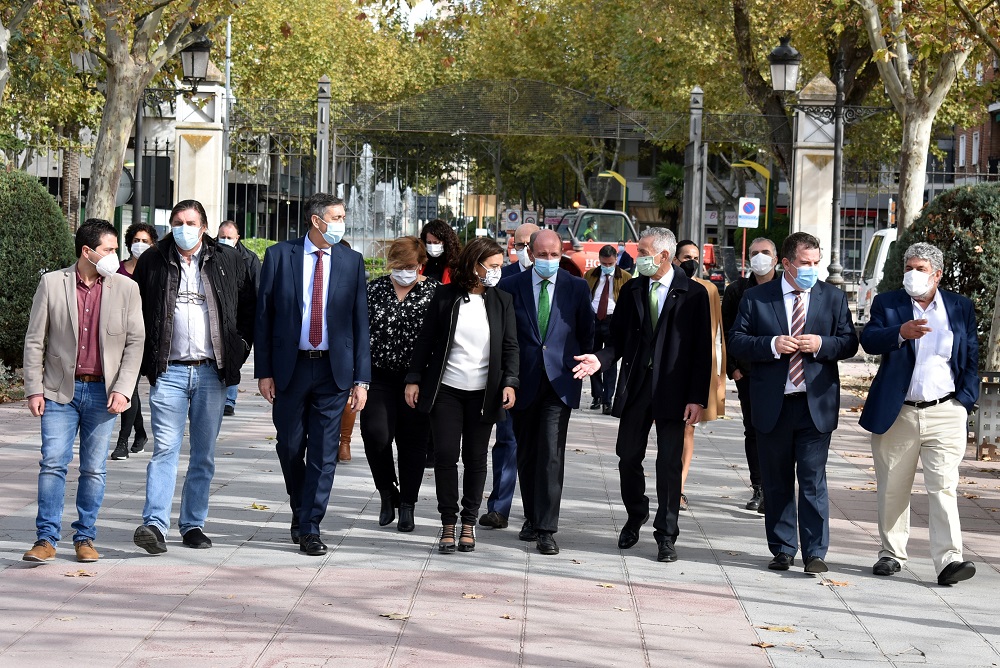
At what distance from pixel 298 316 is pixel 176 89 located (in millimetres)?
16246

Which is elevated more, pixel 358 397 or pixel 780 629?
pixel 358 397

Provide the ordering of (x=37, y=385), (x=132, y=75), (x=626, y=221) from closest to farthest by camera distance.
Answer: (x=37, y=385)
(x=132, y=75)
(x=626, y=221)

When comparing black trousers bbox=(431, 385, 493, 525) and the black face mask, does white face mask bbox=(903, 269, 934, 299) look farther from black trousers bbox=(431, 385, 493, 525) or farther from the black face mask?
the black face mask

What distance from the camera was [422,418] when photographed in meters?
8.93

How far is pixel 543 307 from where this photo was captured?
8.58 meters

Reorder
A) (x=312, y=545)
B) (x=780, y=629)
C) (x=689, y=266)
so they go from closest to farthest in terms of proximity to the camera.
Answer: (x=780, y=629), (x=312, y=545), (x=689, y=266)

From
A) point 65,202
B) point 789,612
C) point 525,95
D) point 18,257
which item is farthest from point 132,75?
point 65,202

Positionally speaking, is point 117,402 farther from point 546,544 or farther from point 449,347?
point 546,544

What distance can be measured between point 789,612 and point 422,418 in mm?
2834

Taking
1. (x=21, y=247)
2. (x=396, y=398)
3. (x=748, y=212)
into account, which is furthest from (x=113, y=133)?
(x=748, y=212)

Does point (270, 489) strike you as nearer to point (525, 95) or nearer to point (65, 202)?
point (525, 95)

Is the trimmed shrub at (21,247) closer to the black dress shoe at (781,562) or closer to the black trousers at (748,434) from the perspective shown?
the black trousers at (748,434)

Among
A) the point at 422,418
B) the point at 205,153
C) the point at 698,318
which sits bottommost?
the point at 422,418

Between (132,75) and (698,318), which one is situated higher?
(132,75)
